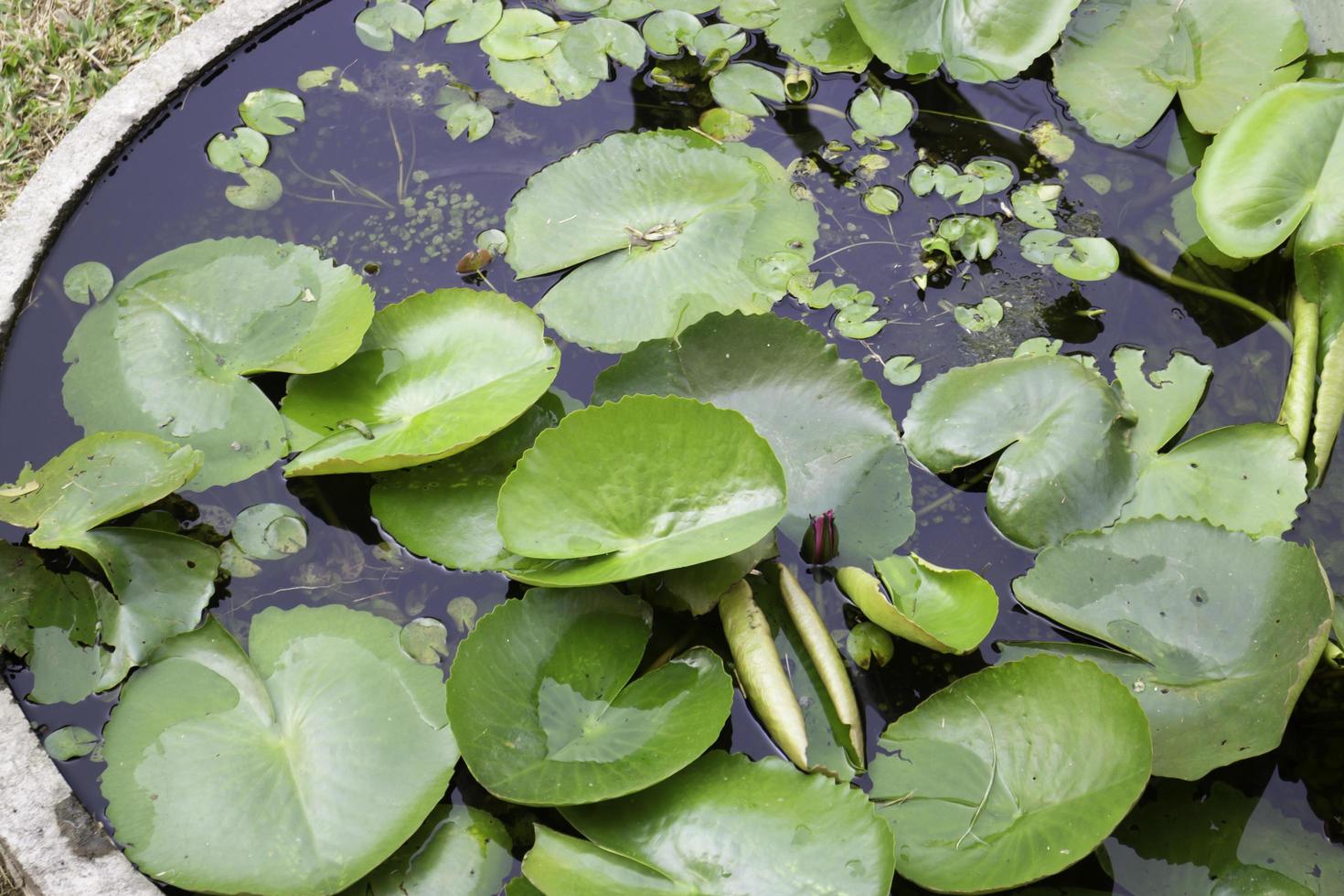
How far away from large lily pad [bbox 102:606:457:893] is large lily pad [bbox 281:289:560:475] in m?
0.27

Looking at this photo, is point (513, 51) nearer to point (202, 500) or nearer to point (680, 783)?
point (202, 500)

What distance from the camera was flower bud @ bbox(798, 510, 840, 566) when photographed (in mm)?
1500

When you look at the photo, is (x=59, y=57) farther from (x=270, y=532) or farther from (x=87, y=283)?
(x=270, y=532)

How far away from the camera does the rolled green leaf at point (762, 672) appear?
133 centimetres

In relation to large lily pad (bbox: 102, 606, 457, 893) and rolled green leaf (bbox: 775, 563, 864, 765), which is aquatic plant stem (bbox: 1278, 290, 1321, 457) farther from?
large lily pad (bbox: 102, 606, 457, 893)

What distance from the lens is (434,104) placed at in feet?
6.87

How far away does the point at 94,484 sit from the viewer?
1.54 meters

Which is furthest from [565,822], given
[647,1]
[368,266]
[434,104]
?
[647,1]

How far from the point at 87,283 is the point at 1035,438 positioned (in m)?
1.62

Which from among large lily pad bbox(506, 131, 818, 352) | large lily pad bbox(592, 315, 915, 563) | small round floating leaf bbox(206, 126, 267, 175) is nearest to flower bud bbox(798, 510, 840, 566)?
large lily pad bbox(592, 315, 915, 563)

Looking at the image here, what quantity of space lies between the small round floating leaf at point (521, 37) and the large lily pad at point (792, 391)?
88 centimetres

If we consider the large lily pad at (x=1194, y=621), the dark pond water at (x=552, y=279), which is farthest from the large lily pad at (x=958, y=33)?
the large lily pad at (x=1194, y=621)

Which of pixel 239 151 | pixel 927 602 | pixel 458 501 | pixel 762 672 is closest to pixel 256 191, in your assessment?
pixel 239 151

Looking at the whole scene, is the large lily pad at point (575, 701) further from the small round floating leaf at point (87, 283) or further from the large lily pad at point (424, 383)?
the small round floating leaf at point (87, 283)
